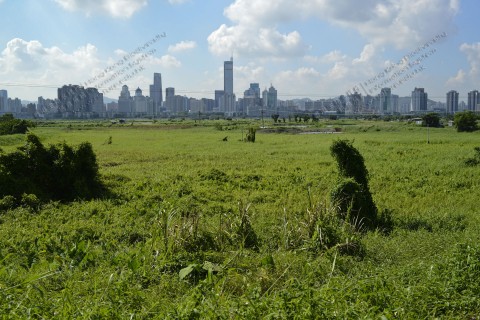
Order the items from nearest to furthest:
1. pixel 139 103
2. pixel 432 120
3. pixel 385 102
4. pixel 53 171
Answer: pixel 53 171 < pixel 432 120 < pixel 385 102 < pixel 139 103

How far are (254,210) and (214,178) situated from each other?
15.5 ft

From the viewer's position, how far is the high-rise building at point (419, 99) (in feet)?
419

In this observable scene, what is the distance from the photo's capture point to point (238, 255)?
6.91 meters

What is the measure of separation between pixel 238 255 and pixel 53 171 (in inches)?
324

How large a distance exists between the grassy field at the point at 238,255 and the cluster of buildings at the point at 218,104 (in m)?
72.4

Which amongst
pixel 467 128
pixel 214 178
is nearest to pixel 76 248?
pixel 214 178

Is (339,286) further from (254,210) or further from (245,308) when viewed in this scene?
(254,210)

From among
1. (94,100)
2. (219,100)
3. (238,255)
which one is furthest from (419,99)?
(238,255)

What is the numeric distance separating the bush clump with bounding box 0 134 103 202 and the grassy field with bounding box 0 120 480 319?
914 millimetres

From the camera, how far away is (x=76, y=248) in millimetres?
6992

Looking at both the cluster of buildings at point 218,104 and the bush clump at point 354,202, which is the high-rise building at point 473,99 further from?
the bush clump at point 354,202

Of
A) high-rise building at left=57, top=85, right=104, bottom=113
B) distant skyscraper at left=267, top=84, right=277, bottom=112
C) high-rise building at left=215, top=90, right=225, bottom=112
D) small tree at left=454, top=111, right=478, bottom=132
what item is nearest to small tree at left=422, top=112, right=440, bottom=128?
small tree at left=454, top=111, right=478, bottom=132

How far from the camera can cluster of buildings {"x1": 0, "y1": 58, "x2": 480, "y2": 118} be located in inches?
3789

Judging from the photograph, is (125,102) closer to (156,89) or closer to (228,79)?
(156,89)
